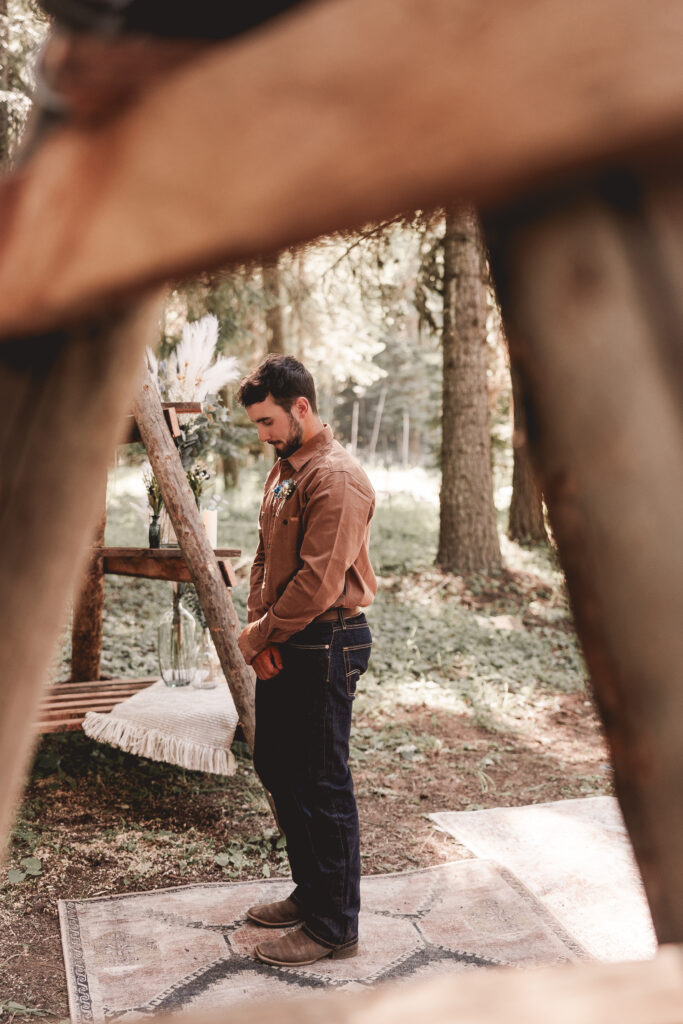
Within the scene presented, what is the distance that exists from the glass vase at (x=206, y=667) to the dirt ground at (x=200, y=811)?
582 mm

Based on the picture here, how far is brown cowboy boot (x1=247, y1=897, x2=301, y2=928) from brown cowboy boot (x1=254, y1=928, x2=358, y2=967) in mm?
132

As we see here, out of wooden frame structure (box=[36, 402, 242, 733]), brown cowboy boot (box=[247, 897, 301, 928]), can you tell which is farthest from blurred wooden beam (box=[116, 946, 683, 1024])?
wooden frame structure (box=[36, 402, 242, 733])

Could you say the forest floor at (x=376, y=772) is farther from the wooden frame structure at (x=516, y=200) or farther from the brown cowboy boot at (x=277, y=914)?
the wooden frame structure at (x=516, y=200)

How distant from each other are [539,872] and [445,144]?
4.09 metres

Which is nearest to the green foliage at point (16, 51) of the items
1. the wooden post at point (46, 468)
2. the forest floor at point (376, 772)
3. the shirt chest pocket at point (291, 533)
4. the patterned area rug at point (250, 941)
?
the forest floor at point (376, 772)

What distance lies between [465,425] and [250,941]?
748cm

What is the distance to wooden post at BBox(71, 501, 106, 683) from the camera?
5.09m

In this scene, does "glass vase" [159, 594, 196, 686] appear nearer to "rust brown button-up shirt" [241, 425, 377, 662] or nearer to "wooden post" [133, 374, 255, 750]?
"wooden post" [133, 374, 255, 750]

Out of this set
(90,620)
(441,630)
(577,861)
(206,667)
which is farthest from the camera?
(441,630)

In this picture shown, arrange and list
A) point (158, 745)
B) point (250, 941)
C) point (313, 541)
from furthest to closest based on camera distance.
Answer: point (158, 745), point (250, 941), point (313, 541)

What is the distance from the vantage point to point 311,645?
3375 millimetres

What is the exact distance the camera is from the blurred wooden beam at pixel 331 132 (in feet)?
1.68

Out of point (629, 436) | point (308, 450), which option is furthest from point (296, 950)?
point (629, 436)

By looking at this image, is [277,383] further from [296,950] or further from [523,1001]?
[523,1001]
